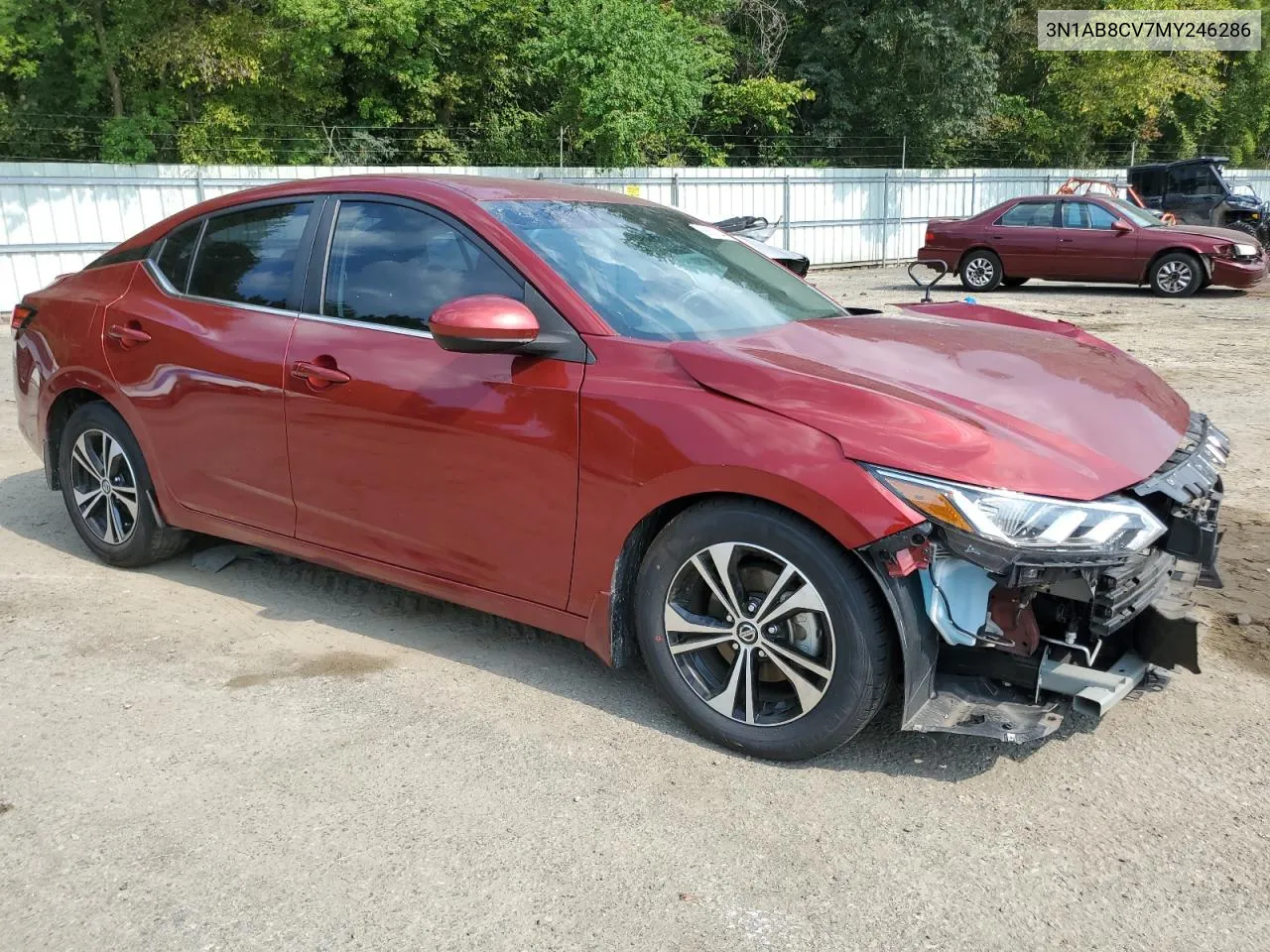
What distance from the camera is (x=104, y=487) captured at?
15.6 ft

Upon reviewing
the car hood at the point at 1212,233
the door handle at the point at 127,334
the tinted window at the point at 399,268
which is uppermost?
the tinted window at the point at 399,268

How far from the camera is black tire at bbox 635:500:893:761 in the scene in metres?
2.87

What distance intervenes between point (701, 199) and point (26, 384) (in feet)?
60.7

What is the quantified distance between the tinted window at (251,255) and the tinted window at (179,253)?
0.21 feet

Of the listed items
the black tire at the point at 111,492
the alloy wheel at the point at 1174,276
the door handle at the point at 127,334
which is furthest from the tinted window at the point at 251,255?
the alloy wheel at the point at 1174,276

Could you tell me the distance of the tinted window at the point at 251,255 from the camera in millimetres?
4098

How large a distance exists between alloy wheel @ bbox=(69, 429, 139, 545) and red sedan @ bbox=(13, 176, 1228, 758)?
0.05 meters

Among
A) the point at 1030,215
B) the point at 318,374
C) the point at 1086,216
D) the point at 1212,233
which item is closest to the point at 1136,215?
the point at 1086,216

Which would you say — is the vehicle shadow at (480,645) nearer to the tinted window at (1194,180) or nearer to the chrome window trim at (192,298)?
the chrome window trim at (192,298)

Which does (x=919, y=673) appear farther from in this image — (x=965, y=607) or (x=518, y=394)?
(x=518, y=394)

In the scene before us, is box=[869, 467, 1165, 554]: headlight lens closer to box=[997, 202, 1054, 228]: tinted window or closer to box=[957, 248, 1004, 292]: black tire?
box=[997, 202, 1054, 228]: tinted window

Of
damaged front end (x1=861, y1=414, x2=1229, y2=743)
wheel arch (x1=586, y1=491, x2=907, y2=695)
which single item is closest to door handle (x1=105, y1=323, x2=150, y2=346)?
wheel arch (x1=586, y1=491, x2=907, y2=695)

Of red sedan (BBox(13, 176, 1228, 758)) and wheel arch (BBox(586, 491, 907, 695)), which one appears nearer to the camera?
red sedan (BBox(13, 176, 1228, 758))

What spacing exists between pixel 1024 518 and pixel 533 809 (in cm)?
147
